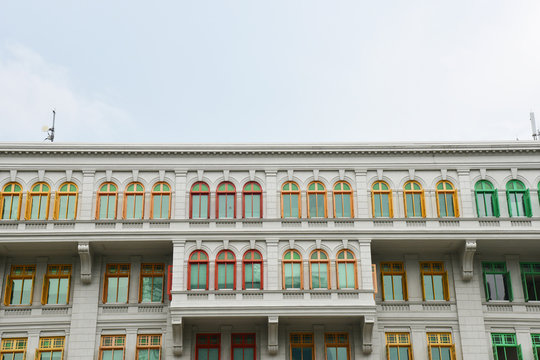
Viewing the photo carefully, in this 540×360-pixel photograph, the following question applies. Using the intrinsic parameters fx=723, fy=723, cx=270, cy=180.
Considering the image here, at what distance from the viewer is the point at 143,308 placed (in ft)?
134

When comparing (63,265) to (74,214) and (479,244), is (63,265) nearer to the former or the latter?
(74,214)

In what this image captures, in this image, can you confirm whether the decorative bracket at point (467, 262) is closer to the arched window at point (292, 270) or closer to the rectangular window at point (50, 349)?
the arched window at point (292, 270)

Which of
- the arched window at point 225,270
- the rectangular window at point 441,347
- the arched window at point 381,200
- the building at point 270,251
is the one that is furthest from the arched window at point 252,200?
the rectangular window at point 441,347

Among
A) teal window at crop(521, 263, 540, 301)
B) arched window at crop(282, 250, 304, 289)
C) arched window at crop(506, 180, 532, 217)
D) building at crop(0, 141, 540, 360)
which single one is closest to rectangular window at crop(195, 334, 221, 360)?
building at crop(0, 141, 540, 360)

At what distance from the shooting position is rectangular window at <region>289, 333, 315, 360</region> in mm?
40281

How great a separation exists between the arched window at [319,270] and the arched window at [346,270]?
2.20 ft

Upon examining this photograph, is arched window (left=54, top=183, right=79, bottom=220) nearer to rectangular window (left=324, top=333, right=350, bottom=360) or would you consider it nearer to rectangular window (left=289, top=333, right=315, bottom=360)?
rectangular window (left=289, top=333, right=315, bottom=360)

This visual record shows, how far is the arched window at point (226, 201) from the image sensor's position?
4206 centimetres

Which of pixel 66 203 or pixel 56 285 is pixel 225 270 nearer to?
pixel 56 285

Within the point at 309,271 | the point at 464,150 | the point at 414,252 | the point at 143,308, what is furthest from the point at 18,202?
the point at 464,150

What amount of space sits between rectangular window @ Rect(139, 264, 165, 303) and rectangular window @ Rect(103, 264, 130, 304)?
903 mm

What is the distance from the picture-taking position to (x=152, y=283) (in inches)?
1640

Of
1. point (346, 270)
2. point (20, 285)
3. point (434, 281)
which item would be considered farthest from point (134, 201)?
point (434, 281)

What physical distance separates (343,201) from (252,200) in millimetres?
5333
